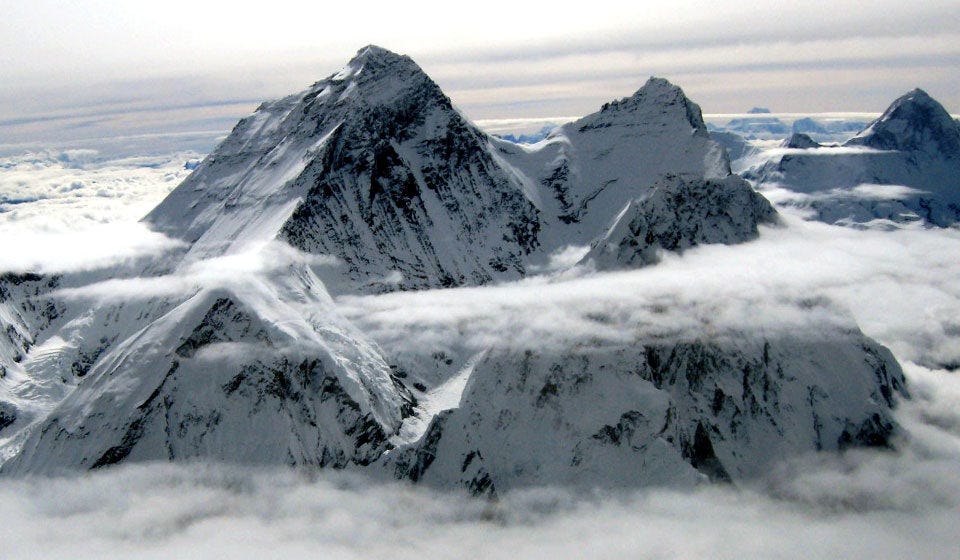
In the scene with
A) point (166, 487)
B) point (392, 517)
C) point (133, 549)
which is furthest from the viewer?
point (392, 517)

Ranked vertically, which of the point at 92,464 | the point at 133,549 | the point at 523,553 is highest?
the point at 92,464

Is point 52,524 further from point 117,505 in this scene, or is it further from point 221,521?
point 221,521

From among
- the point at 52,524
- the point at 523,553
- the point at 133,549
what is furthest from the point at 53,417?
the point at 523,553

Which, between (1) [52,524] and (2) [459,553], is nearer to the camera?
(1) [52,524]

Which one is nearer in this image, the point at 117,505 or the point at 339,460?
the point at 117,505

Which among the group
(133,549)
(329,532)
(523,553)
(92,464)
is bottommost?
(523,553)

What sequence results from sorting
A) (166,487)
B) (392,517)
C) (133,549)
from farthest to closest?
(392,517) → (166,487) → (133,549)

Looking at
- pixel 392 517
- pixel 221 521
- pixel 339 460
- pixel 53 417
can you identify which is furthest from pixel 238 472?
pixel 53 417

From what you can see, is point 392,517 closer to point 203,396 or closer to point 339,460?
point 339,460

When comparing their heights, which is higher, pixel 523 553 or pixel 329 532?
pixel 329 532
